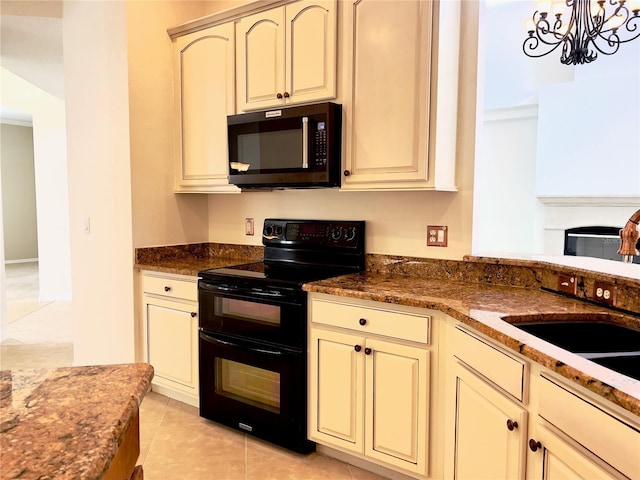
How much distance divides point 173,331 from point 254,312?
0.75m

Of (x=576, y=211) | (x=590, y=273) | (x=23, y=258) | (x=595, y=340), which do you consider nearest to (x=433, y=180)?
(x=590, y=273)

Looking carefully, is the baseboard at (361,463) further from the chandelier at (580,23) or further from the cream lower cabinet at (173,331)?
the chandelier at (580,23)

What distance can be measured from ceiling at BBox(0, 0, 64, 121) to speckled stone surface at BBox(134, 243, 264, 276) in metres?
1.78

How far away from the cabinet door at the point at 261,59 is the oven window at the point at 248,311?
1143 millimetres

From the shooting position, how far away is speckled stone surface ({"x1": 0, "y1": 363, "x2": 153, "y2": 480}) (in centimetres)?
68

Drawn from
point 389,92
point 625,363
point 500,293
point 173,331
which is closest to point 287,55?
point 389,92

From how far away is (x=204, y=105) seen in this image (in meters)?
3.04

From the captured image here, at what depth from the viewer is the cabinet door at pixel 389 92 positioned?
2193mm

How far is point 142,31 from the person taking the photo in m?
3.01

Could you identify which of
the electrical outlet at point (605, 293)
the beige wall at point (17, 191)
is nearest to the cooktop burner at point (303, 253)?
the electrical outlet at point (605, 293)

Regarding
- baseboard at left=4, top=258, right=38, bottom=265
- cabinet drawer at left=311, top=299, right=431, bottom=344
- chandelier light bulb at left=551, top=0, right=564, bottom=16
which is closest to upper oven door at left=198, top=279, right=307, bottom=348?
cabinet drawer at left=311, top=299, right=431, bottom=344

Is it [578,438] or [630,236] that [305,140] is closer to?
[630,236]

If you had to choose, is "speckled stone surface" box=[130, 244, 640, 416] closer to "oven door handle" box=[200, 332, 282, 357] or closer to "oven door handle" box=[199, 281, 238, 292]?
"oven door handle" box=[199, 281, 238, 292]

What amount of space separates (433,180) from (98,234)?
2267 mm
